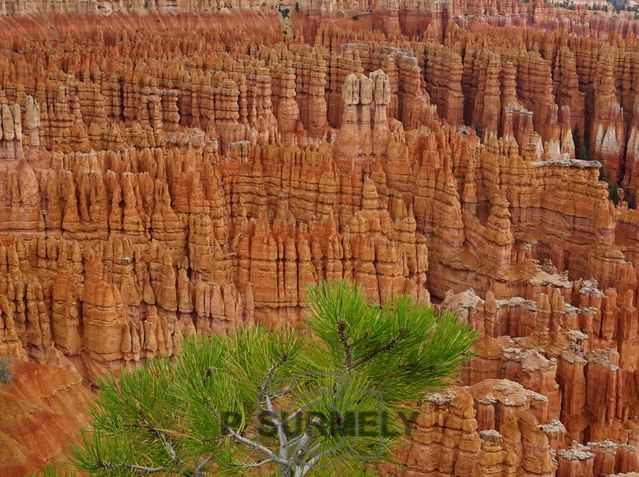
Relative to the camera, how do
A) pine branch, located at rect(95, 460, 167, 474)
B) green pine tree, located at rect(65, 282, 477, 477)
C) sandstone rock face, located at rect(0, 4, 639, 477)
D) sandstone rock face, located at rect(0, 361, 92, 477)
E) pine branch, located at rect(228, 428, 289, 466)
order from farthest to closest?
sandstone rock face, located at rect(0, 4, 639, 477), sandstone rock face, located at rect(0, 361, 92, 477), pine branch, located at rect(95, 460, 167, 474), green pine tree, located at rect(65, 282, 477, 477), pine branch, located at rect(228, 428, 289, 466)

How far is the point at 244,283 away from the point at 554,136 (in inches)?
1187

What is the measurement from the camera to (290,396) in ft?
33.5

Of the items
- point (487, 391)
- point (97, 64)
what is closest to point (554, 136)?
point (97, 64)

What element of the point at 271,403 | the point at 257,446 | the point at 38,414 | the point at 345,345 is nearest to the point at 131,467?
the point at 257,446

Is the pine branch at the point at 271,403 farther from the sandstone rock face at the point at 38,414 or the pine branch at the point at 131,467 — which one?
the sandstone rock face at the point at 38,414

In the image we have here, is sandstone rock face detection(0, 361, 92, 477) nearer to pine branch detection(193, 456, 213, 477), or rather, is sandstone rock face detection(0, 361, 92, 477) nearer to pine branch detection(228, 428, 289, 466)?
pine branch detection(193, 456, 213, 477)

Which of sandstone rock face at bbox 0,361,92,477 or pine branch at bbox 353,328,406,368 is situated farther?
sandstone rock face at bbox 0,361,92,477

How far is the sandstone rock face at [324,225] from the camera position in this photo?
20641 mm

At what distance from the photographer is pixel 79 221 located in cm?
2756

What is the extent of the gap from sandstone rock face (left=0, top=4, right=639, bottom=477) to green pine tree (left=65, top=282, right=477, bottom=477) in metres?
6.31

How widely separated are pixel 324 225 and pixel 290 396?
18649 millimetres

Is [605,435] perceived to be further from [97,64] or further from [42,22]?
[42,22]

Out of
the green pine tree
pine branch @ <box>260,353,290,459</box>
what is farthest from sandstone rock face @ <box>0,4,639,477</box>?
pine branch @ <box>260,353,290,459</box>

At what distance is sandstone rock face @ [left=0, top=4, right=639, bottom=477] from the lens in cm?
2064
